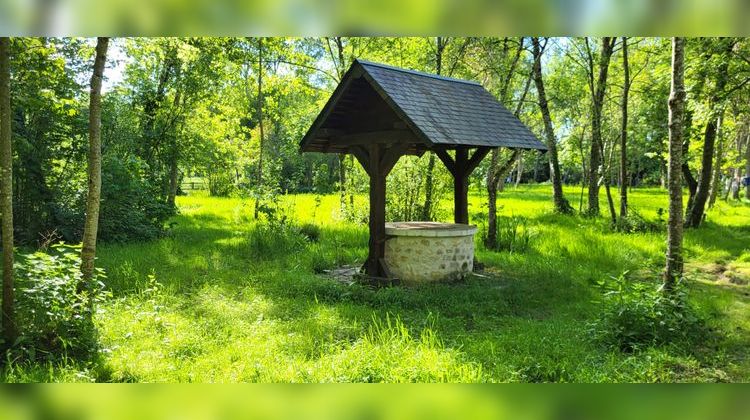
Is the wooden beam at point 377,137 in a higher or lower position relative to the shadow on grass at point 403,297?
higher

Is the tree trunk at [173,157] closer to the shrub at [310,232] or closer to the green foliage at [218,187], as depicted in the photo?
the shrub at [310,232]

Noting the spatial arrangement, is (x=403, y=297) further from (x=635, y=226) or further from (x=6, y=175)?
(x=635, y=226)

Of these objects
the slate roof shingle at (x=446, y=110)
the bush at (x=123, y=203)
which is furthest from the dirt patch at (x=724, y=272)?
the bush at (x=123, y=203)

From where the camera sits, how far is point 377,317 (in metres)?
6.84

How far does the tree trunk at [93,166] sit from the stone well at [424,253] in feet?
16.0

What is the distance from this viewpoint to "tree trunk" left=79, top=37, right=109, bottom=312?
17.1ft

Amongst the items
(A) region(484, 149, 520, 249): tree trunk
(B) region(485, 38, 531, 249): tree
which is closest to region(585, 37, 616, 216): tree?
(B) region(485, 38, 531, 249): tree

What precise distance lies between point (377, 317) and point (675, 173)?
3.95m

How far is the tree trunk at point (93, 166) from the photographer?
17.1 ft

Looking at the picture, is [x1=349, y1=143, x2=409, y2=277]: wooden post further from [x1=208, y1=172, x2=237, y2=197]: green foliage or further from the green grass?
[x1=208, y1=172, x2=237, y2=197]: green foliage

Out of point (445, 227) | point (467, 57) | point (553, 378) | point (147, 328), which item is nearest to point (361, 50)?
point (467, 57)

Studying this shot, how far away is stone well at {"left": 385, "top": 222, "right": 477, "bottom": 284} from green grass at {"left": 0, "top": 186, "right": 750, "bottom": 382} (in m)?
0.42

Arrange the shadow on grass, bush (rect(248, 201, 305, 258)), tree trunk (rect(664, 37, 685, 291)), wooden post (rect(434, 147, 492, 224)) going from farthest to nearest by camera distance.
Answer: bush (rect(248, 201, 305, 258)), wooden post (rect(434, 147, 492, 224)), tree trunk (rect(664, 37, 685, 291)), the shadow on grass

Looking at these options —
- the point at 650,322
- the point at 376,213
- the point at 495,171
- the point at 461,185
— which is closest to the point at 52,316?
the point at 376,213
